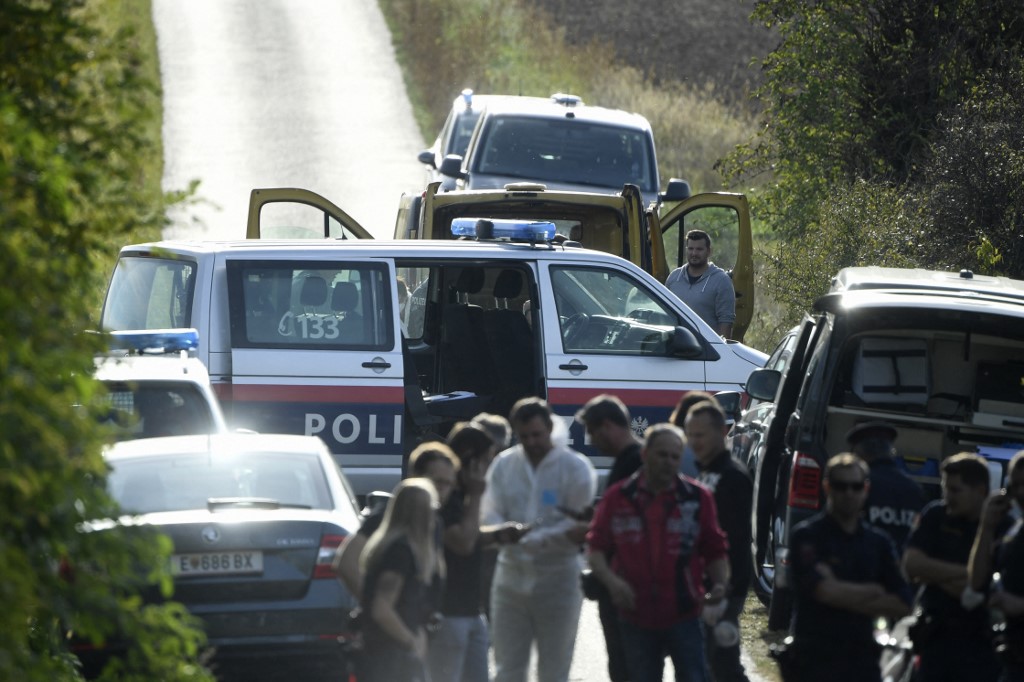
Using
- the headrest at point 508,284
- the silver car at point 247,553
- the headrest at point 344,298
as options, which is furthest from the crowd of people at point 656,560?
the headrest at point 508,284

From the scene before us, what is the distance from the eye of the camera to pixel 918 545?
22.5 ft

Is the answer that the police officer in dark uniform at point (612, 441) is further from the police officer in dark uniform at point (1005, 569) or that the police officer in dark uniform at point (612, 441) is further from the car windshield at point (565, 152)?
the car windshield at point (565, 152)

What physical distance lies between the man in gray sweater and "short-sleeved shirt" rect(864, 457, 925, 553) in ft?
22.4

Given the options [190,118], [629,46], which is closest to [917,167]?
[190,118]

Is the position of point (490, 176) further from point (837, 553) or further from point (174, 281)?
point (837, 553)

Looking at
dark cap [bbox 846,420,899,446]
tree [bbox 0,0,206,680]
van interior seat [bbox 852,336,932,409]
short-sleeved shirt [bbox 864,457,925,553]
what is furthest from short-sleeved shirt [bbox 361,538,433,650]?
van interior seat [bbox 852,336,932,409]

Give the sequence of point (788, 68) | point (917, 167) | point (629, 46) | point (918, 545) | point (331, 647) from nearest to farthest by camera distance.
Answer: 1. point (918, 545)
2. point (331, 647)
3. point (917, 167)
4. point (788, 68)
5. point (629, 46)

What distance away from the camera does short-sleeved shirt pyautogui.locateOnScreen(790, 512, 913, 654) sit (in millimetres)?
6684

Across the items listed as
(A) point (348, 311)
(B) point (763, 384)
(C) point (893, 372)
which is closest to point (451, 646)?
(B) point (763, 384)

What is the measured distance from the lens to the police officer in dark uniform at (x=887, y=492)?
25.8 ft

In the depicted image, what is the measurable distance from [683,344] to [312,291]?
8.13 ft

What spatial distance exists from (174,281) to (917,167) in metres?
8.89

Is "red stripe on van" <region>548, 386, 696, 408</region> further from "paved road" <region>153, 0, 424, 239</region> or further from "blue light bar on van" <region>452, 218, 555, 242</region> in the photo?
"paved road" <region>153, 0, 424, 239</region>

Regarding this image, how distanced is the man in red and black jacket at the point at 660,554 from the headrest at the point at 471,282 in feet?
18.8
